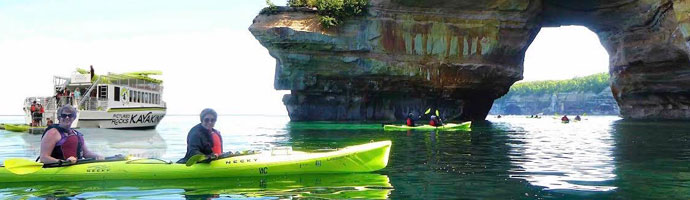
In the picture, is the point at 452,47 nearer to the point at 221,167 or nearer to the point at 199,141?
the point at 221,167

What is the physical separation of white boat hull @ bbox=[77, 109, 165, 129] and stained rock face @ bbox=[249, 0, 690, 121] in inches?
551

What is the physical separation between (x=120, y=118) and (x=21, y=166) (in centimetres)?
3029

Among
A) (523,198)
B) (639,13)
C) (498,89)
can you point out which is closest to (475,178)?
(523,198)

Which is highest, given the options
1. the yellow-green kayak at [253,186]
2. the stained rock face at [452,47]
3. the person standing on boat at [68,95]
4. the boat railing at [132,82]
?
the stained rock face at [452,47]

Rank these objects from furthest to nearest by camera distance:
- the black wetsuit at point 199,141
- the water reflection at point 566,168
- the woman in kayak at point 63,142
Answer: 1. the black wetsuit at point 199,141
2. the water reflection at point 566,168
3. the woman in kayak at point 63,142

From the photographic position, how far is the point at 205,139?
39.8 feet

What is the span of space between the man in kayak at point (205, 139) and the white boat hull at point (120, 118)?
29.6 metres

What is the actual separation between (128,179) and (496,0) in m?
43.6

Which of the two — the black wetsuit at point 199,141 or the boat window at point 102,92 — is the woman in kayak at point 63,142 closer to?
the black wetsuit at point 199,141

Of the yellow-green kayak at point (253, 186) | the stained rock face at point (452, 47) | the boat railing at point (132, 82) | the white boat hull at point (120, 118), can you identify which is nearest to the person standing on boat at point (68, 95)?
the white boat hull at point (120, 118)

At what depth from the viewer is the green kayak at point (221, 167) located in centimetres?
1186

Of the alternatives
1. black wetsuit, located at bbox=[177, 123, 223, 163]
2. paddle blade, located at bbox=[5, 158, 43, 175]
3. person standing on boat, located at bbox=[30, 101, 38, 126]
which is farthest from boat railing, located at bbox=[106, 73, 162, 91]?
black wetsuit, located at bbox=[177, 123, 223, 163]

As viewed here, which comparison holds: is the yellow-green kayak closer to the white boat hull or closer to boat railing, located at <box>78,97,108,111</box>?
the white boat hull

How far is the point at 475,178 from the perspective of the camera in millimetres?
12219
